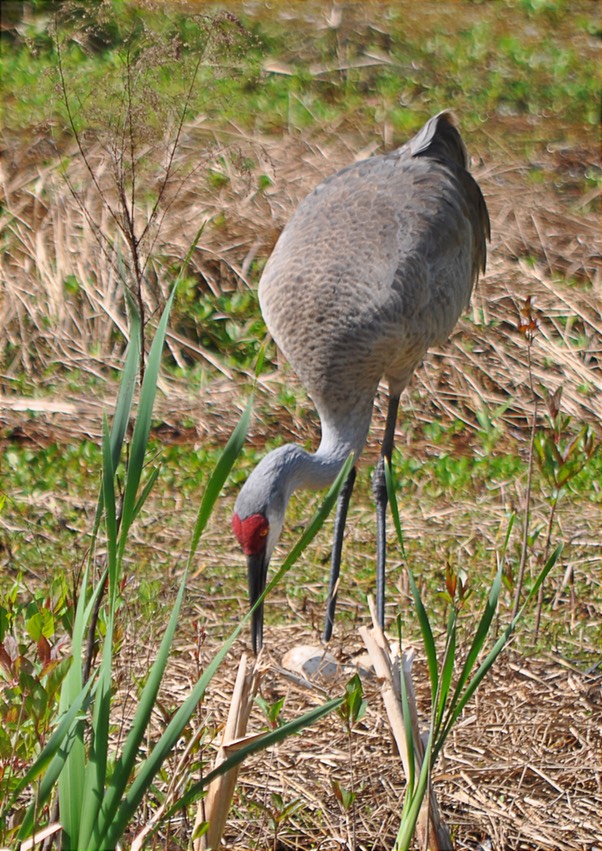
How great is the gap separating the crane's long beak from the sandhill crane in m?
0.07

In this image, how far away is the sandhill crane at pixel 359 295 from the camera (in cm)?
459

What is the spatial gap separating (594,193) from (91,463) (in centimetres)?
408

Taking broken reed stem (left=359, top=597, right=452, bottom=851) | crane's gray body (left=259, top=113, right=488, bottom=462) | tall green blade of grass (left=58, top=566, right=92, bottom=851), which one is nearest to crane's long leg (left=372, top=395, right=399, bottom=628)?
crane's gray body (left=259, top=113, right=488, bottom=462)

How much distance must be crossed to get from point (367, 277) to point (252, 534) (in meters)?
1.21

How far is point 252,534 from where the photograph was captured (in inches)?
157

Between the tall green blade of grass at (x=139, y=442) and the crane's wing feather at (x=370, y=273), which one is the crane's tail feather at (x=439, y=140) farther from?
the tall green blade of grass at (x=139, y=442)

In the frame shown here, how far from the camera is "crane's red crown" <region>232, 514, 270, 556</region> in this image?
13.0 ft

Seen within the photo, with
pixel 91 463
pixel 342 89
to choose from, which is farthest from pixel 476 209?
pixel 342 89

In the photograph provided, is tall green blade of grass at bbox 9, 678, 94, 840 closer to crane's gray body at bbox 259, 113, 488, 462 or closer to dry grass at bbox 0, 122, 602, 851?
dry grass at bbox 0, 122, 602, 851

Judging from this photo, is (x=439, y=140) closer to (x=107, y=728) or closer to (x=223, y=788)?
(x=223, y=788)

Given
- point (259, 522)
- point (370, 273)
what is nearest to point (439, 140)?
point (370, 273)

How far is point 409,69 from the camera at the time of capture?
32.8ft

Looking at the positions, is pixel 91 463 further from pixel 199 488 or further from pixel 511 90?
pixel 511 90

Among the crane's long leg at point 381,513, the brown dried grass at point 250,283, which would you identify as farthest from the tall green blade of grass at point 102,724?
the brown dried grass at point 250,283
